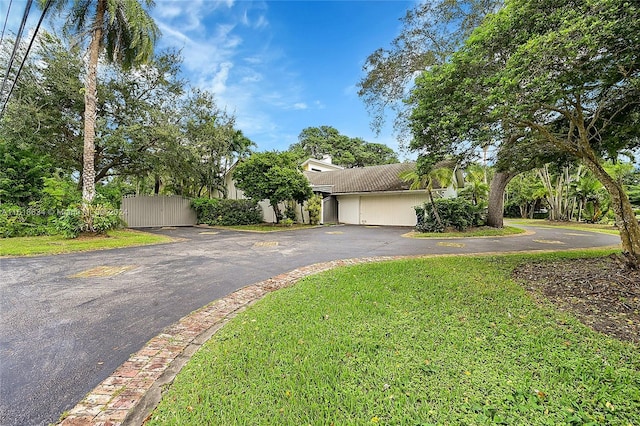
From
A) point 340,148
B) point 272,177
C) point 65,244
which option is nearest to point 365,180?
point 272,177

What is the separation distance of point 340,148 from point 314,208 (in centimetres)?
2520

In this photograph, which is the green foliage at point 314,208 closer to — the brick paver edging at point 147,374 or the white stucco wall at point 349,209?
the white stucco wall at point 349,209

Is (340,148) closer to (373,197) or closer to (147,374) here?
(373,197)

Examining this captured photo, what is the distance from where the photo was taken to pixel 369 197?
783 inches

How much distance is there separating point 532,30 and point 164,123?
15.4m

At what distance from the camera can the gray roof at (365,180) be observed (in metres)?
19.1

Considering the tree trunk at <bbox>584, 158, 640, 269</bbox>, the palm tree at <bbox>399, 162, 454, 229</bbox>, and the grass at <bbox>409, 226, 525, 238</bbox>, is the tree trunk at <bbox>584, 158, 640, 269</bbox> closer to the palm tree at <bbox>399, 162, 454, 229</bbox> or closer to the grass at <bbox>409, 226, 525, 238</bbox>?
the palm tree at <bbox>399, 162, 454, 229</bbox>

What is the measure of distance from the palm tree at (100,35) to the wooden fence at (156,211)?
6.24 meters

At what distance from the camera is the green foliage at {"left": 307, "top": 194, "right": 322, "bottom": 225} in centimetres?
1867

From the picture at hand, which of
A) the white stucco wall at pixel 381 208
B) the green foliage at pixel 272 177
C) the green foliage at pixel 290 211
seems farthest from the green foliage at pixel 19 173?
the white stucco wall at pixel 381 208

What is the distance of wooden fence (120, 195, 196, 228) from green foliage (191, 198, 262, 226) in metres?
0.94

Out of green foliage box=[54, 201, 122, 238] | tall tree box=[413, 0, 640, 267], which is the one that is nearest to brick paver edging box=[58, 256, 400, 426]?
tall tree box=[413, 0, 640, 267]

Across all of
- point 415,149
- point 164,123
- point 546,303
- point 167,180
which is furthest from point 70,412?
point 167,180

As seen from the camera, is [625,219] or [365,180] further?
[365,180]
